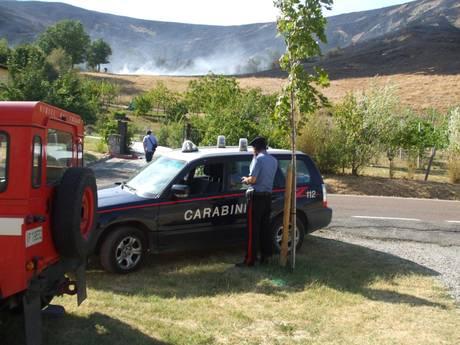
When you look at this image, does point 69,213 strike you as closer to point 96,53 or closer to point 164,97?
point 164,97

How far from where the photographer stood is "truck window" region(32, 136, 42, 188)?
12.3ft

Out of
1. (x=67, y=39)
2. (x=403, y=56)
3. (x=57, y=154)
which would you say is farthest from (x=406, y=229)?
(x=67, y=39)

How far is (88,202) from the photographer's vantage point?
4.53 meters

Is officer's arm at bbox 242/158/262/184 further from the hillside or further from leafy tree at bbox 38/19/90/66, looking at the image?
leafy tree at bbox 38/19/90/66

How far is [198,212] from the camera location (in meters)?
6.80

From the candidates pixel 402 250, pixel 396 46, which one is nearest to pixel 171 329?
pixel 402 250

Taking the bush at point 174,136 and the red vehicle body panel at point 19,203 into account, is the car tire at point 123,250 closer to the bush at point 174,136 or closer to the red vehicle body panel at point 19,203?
the red vehicle body panel at point 19,203

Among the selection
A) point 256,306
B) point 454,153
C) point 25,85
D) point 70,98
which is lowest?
point 256,306

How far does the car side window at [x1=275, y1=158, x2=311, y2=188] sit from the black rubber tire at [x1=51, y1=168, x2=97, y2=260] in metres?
3.85

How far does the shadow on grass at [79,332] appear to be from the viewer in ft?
14.1

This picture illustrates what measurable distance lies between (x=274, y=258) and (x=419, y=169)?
1921 centimetres

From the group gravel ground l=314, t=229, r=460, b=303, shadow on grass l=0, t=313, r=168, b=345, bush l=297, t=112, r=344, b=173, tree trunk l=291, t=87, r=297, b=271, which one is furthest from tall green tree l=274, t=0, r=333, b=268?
bush l=297, t=112, r=344, b=173

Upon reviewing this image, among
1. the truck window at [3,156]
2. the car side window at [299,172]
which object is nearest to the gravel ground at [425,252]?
the car side window at [299,172]

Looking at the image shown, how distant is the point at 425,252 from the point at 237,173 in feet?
11.4
